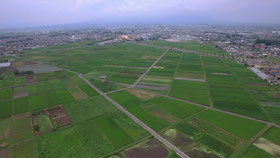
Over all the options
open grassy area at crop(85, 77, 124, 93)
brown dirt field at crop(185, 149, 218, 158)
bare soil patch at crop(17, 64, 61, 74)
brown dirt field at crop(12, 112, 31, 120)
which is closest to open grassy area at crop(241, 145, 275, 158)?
brown dirt field at crop(185, 149, 218, 158)

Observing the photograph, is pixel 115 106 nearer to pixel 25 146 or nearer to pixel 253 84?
pixel 25 146

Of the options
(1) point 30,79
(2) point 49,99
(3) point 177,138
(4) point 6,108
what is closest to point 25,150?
(4) point 6,108

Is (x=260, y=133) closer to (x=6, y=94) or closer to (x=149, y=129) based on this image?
(x=149, y=129)

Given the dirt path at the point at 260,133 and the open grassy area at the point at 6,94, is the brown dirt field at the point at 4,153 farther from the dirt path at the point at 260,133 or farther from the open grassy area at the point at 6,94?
the dirt path at the point at 260,133

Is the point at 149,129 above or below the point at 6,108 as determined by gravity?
below

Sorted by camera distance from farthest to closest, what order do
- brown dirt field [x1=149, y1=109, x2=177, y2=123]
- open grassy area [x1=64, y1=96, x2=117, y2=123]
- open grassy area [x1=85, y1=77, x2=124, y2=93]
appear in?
open grassy area [x1=85, y1=77, x2=124, y2=93], open grassy area [x1=64, y1=96, x2=117, y2=123], brown dirt field [x1=149, y1=109, x2=177, y2=123]

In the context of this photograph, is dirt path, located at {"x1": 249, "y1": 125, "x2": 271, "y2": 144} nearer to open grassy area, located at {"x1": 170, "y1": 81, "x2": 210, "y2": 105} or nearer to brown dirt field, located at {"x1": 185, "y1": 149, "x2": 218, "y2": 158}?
brown dirt field, located at {"x1": 185, "y1": 149, "x2": 218, "y2": 158}

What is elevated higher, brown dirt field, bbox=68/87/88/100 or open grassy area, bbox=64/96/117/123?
brown dirt field, bbox=68/87/88/100
